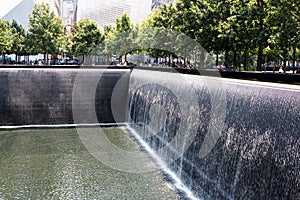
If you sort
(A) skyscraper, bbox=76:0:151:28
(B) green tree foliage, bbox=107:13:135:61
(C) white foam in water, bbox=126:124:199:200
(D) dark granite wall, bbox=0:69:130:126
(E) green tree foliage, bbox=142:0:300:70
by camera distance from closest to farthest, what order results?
(C) white foam in water, bbox=126:124:199:200, (D) dark granite wall, bbox=0:69:130:126, (E) green tree foliage, bbox=142:0:300:70, (B) green tree foliage, bbox=107:13:135:61, (A) skyscraper, bbox=76:0:151:28

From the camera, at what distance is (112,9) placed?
4045 inches

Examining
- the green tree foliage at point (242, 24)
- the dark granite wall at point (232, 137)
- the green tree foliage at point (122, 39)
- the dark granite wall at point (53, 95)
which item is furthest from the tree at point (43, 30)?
the dark granite wall at point (232, 137)

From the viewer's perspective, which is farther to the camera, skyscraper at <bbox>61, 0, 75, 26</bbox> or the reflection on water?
skyscraper at <bbox>61, 0, 75, 26</bbox>

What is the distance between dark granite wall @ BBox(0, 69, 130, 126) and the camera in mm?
17469

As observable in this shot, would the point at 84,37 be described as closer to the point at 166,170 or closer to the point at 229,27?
the point at 229,27

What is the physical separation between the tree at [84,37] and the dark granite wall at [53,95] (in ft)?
84.4

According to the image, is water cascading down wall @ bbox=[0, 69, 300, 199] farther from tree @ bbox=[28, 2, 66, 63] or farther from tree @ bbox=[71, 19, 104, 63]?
tree @ bbox=[71, 19, 104, 63]

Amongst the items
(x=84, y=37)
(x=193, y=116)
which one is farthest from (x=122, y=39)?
(x=193, y=116)

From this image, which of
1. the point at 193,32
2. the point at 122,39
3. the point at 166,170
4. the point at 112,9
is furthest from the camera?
the point at 112,9

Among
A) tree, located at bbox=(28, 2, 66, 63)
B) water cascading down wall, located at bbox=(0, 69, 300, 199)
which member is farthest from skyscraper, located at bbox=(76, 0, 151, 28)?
water cascading down wall, located at bbox=(0, 69, 300, 199)

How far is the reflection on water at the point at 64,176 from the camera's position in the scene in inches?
343

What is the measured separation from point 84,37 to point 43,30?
8241mm

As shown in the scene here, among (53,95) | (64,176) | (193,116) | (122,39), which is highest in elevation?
(122,39)

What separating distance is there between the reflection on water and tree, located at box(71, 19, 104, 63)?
30794 mm
